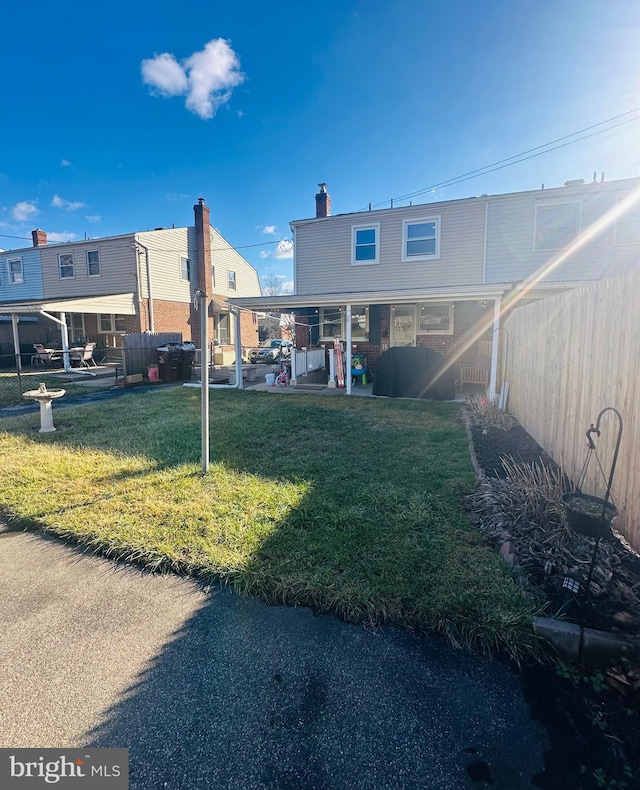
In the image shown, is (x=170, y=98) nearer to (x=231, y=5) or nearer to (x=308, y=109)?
(x=308, y=109)

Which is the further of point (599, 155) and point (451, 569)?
point (599, 155)

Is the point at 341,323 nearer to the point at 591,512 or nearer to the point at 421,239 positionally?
the point at 421,239

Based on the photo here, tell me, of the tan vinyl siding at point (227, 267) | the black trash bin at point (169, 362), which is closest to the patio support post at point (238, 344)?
the black trash bin at point (169, 362)

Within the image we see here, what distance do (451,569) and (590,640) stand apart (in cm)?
86

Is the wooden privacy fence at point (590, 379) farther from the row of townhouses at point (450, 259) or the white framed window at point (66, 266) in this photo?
the white framed window at point (66, 266)

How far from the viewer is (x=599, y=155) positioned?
12.0 m

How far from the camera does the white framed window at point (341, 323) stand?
1305 cm

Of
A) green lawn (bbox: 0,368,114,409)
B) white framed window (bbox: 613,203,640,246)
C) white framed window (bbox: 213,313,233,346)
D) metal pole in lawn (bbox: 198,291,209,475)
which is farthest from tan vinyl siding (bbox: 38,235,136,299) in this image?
white framed window (bbox: 613,203,640,246)

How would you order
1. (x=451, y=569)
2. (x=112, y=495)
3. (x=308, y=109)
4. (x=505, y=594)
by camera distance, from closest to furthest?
1. (x=505, y=594)
2. (x=451, y=569)
3. (x=112, y=495)
4. (x=308, y=109)

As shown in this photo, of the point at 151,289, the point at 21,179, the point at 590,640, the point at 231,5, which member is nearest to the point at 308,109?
the point at 231,5

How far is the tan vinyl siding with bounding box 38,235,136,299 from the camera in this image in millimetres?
18047

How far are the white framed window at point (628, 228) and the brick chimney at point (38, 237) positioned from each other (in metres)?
26.5

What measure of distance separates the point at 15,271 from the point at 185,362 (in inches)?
580

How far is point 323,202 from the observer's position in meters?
14.6
